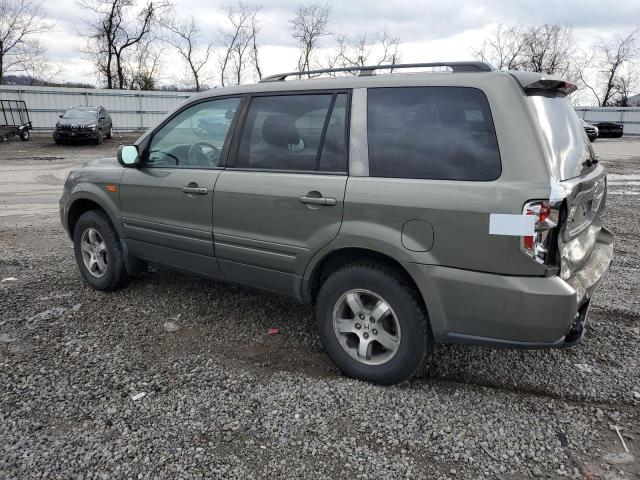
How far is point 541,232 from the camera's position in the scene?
8.43ft

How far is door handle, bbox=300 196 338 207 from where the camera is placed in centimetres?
313

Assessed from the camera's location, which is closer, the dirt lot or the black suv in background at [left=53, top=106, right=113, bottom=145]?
the dirt lot

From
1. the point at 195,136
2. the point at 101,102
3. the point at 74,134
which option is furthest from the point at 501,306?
the point at 101,102

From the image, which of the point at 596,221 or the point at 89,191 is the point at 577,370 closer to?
the point at 596,221

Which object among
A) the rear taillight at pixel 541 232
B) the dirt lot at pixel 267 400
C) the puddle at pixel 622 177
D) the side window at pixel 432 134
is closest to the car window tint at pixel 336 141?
the side window at pixel 432 134

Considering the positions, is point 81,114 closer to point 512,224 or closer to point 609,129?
point 512,224

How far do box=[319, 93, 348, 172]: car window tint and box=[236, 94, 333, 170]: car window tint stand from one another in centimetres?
6

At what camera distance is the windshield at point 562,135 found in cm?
274

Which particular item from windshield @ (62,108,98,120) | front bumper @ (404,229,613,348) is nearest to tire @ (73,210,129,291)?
front bumper @ (404,229,613,348)

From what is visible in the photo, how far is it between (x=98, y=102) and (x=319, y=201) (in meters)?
29.3

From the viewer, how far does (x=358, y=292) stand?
3.15 metres

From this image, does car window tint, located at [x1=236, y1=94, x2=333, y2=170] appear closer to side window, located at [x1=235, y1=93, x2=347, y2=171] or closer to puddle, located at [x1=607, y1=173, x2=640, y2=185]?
side window, located at [x1=235, y1=93, x2=347, y2=171]

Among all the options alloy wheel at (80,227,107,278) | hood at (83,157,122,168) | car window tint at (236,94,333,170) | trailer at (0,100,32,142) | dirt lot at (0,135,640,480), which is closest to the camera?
dirt lot at (0,135,640,480)

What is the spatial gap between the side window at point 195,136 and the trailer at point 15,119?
23.2 m
